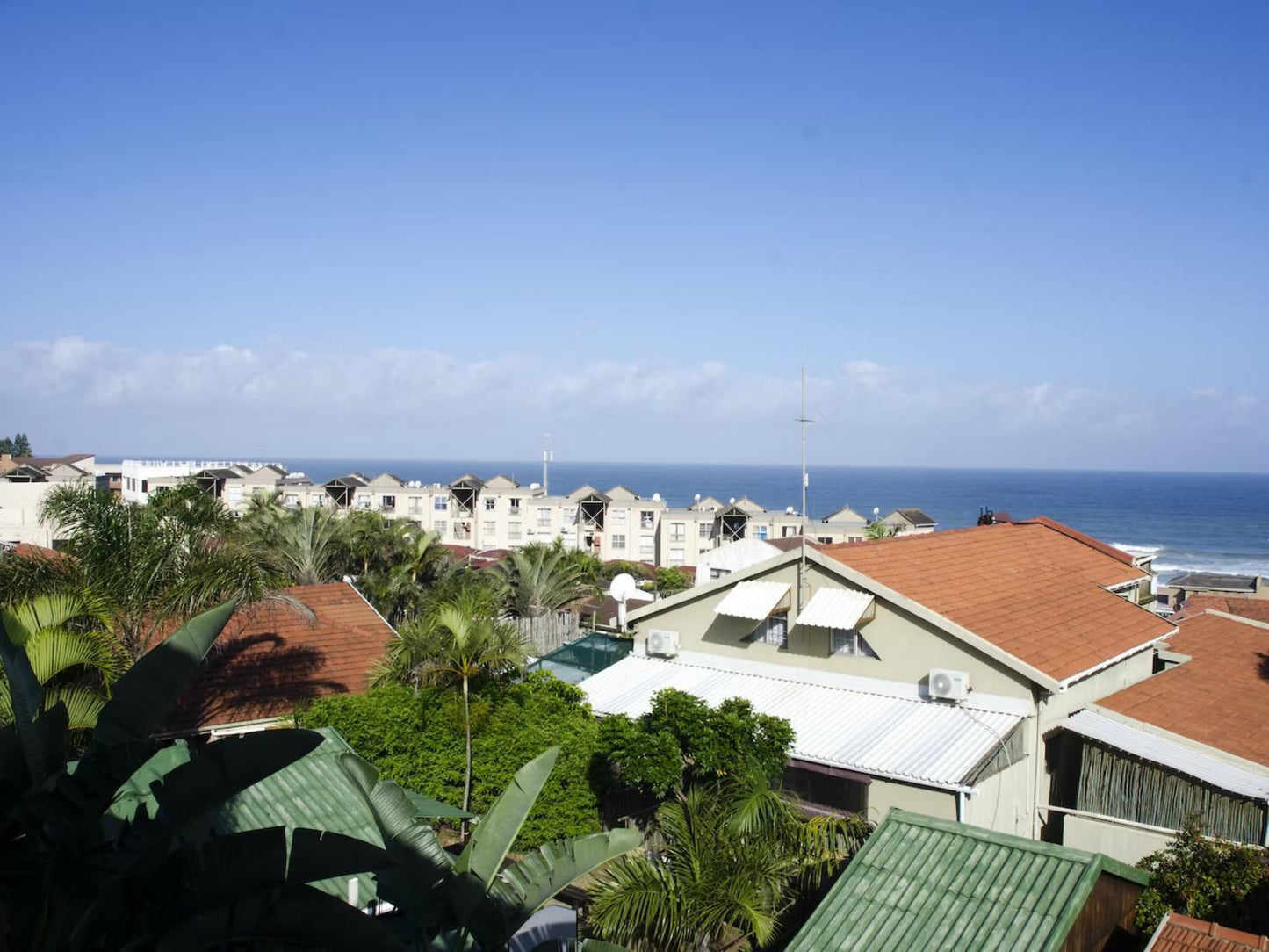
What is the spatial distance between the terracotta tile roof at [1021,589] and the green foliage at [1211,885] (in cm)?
434

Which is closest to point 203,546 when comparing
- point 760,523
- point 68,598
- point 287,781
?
point 68,598

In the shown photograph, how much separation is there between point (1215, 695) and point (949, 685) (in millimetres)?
5772

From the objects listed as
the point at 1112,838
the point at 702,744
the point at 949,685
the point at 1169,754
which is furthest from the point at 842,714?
the point at 1169,754

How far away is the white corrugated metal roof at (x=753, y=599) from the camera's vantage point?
18984 mm

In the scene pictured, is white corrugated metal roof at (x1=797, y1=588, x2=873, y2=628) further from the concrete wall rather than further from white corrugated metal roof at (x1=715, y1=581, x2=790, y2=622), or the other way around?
the concrete wall

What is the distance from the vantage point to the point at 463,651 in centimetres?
1612

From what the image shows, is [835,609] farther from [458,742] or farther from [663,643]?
[458,742]

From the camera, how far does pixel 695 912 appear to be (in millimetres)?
11734

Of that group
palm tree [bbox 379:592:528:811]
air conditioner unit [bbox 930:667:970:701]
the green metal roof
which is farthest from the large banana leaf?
air conditioner unit [bbox 930:667:970:701]

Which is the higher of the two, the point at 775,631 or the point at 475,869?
the point at 475,869

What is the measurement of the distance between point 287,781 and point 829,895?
21.5ft

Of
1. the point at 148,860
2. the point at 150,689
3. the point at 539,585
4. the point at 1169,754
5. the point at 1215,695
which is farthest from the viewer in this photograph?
the point at 539,585

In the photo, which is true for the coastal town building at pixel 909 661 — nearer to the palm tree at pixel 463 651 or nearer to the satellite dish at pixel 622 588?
the palm tree at pixel 463 651

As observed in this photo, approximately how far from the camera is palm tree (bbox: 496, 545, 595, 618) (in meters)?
38.3
